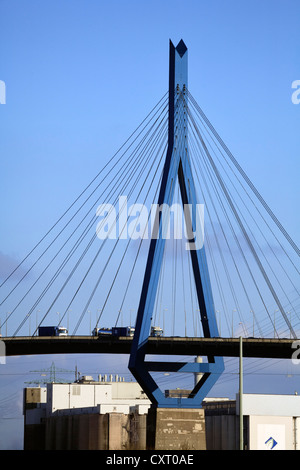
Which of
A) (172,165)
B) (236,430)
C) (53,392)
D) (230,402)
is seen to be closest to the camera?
(172,165)

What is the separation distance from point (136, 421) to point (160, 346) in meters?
39.9

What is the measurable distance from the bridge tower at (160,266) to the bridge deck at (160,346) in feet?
3.42

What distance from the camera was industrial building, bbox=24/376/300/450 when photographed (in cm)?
7962

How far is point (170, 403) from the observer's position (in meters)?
78.9

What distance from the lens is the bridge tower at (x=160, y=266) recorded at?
75500 mm

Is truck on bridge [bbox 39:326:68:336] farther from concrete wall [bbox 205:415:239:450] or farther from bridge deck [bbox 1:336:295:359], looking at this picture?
concrete wall [bbox 205:415:239:450]

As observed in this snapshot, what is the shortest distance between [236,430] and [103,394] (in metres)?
39.8

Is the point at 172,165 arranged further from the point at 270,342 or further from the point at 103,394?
the point at 103,394

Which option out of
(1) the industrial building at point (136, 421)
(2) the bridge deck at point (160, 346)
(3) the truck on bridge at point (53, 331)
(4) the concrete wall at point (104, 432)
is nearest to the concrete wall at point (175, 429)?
(1) the industrial building at point (136, 421)

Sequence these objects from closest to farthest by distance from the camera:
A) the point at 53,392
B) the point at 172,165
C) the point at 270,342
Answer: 1. the point at 172,165
2. the point at 270,342
3. the point at 53,392

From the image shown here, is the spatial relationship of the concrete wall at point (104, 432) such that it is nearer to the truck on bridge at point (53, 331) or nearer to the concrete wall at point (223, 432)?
the concrete wall at point (223, 432)

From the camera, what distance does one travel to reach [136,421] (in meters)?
120

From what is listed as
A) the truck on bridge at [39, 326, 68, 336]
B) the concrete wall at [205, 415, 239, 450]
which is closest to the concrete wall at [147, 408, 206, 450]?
the truck on bridge at [39, 326, 68, 336]
